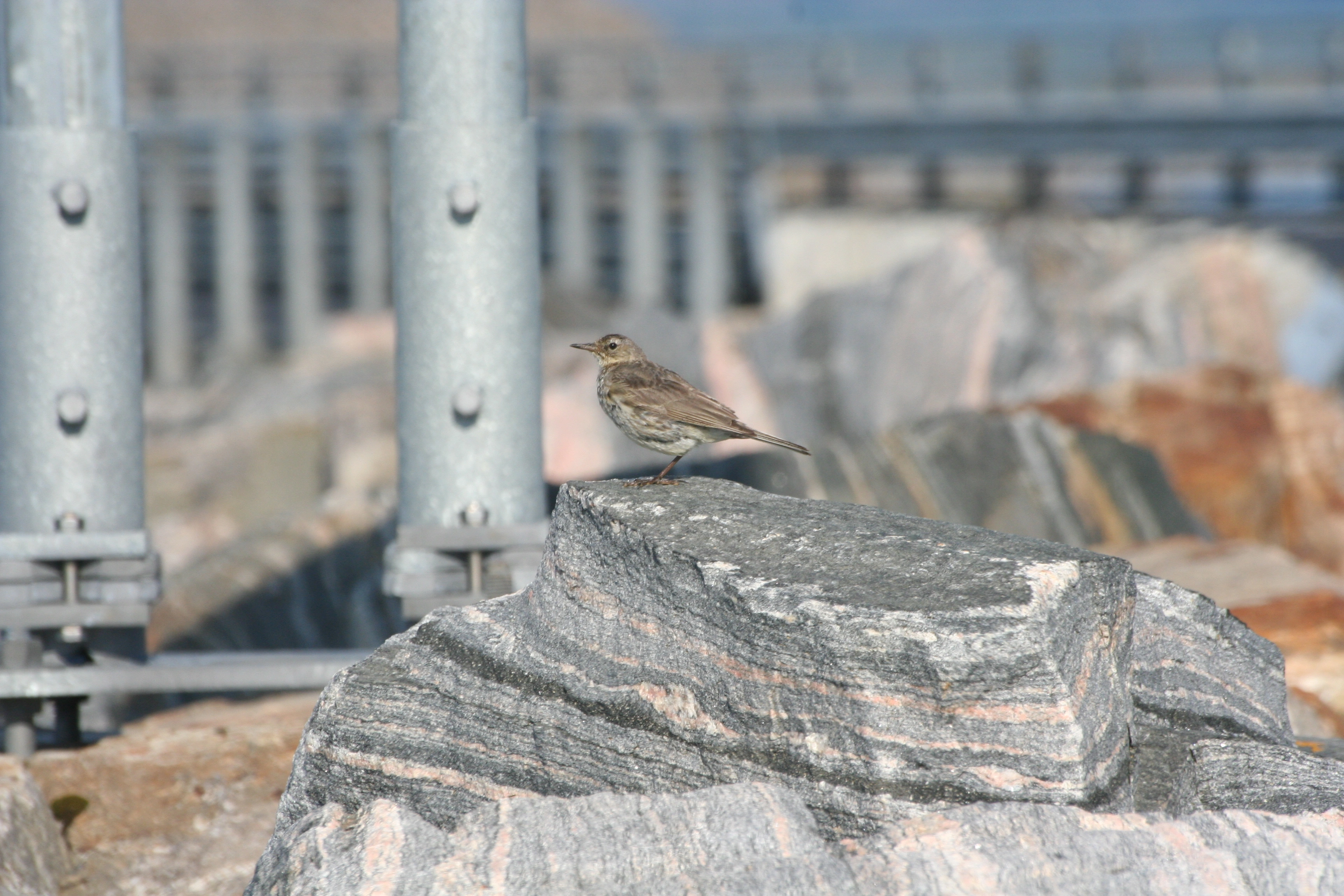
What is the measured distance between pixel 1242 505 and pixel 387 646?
26.5 feet

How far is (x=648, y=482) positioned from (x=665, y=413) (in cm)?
67

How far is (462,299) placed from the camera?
6.73 metres

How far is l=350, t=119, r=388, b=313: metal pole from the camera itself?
24.4 m

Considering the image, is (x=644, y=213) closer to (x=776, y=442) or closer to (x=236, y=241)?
(x=236, y=241)

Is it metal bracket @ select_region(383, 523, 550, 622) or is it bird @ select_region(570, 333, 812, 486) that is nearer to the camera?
bird @ select_region(570, 333, 812, 486)

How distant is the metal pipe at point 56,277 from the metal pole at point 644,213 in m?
16.1

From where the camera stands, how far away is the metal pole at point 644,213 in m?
23.0

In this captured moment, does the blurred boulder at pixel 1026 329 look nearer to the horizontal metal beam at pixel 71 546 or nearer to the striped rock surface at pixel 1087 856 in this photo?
the horizontal metal beam at pixel 71 546

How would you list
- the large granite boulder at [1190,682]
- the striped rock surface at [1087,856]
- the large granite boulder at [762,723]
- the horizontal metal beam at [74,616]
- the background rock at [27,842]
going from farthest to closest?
the horizontal metal beam at [74,616]
the background rock at [27,842]
the large granite boulder at [1190,682]
the large granite boulder at [762,723]
the striped rock surface at [1087,856]

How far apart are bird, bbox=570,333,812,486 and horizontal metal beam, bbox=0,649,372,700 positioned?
1539mm

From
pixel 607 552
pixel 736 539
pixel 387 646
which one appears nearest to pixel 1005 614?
pixel 736 539

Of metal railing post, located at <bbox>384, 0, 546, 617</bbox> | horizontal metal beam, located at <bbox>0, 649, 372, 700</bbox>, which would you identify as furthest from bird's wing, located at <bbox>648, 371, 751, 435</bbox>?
horizontal metal beam, located at <bbox>0, 649, 372, 700</bbox>

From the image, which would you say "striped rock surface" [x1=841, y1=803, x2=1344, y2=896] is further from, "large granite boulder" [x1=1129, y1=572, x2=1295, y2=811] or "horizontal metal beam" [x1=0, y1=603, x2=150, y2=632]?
"horizontal metal beam" [x1=0, y1=603, x2=150, y2=632]

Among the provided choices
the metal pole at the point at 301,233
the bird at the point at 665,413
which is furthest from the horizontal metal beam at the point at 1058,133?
the bird at the point at 665,413
